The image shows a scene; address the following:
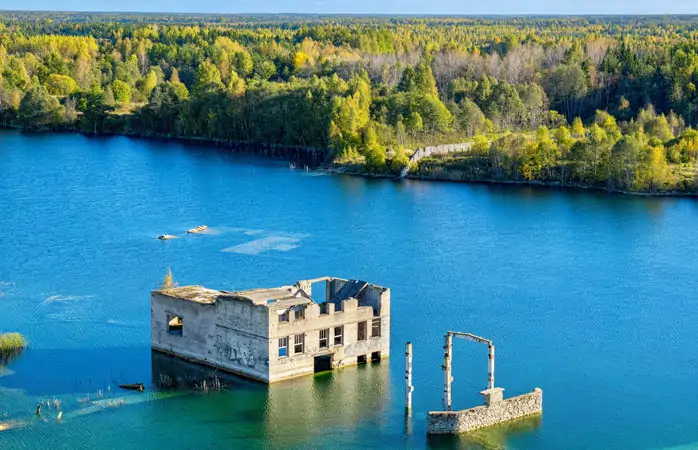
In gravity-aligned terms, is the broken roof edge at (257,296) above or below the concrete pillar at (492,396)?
above

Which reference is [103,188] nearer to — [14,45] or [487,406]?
[487,406]

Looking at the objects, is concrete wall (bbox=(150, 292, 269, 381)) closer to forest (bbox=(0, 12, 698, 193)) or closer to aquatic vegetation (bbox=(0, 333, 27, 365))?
aquatic vegetation (bbox=(0, 333, 27, 365))

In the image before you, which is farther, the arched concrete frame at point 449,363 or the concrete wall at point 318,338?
the concrete wall at point 318,338

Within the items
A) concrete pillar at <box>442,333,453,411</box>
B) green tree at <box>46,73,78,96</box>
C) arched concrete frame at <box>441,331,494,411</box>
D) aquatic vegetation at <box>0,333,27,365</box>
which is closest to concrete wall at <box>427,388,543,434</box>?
arched concrete frame at <box>441,331,494,411</box>

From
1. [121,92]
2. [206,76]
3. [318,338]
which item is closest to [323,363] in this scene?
[318,338]

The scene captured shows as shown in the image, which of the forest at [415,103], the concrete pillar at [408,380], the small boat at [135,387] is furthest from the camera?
the forest at [415,103]

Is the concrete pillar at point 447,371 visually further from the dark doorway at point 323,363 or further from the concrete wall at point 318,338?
the dark doorway at point 323,363

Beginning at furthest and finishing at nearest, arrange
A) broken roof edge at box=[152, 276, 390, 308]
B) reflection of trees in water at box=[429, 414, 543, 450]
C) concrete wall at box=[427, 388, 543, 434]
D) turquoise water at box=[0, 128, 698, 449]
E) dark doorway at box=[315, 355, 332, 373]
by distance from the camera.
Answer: dark doorway at box=[315, 355, 332, 373], broken roof edge at box=[152, 276, 390, 308], turquoise water at box=[0, 128, 698, 449], concrete wall at box=[427, 388, 543, 434], reflection of trees in water at box=[429, 414, 543, 450]

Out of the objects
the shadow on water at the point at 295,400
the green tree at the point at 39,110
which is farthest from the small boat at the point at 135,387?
the green tree at the point at 39,110
